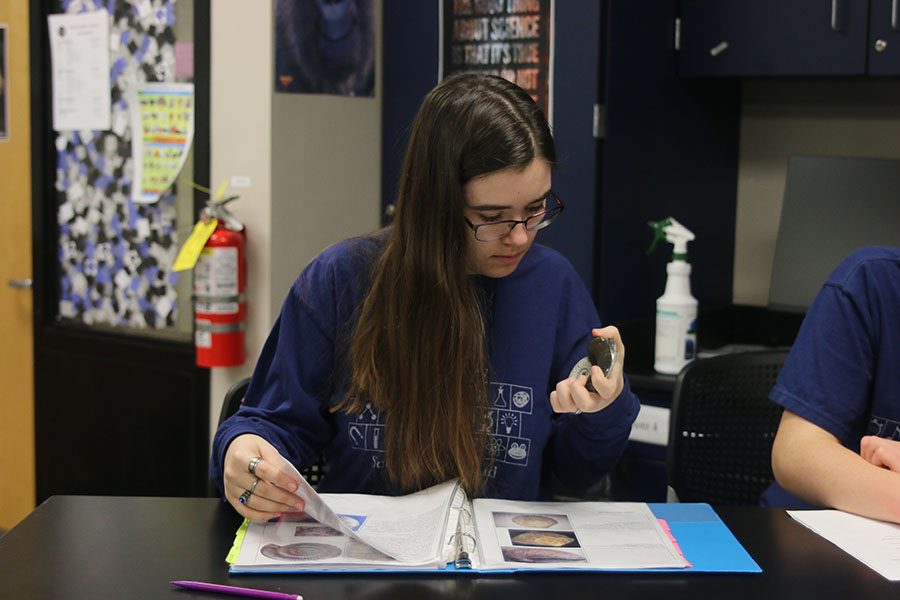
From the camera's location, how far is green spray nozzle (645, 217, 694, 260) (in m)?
2.59

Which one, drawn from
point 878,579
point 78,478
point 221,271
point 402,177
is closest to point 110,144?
point 221,271

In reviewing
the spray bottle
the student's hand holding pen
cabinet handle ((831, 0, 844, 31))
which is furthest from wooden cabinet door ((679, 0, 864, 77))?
the student's hand holding pen

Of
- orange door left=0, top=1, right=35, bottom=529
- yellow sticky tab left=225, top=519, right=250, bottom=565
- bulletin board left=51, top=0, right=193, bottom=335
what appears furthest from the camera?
orange door left=0, top=1, right=35, bottom=529

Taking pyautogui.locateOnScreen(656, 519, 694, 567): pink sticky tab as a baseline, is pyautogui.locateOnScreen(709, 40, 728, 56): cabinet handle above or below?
above

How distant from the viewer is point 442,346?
1.55m

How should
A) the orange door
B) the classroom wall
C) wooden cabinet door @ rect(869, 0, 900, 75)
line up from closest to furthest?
wooden cabinet door @ rect(869, 0, 900, 75)
the classroom wall
the orange door

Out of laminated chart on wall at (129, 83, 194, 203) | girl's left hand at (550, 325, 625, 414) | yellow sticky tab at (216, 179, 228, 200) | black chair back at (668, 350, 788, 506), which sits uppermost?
laminated chart on wall at (129, 83, 194, 203)

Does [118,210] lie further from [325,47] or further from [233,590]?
[233,590]

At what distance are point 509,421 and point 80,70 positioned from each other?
7.05ft

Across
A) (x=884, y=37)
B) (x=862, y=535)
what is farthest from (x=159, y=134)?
(x=862, y=535)

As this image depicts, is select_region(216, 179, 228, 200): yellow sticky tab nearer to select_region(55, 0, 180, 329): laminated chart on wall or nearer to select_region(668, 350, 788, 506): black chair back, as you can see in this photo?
select_region(55, 0, 180, 329): laminated chart on wall

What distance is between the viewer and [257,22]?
2697mm

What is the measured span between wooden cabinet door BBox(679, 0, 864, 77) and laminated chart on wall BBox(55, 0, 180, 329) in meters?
1.39

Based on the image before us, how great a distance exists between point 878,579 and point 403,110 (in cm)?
197
